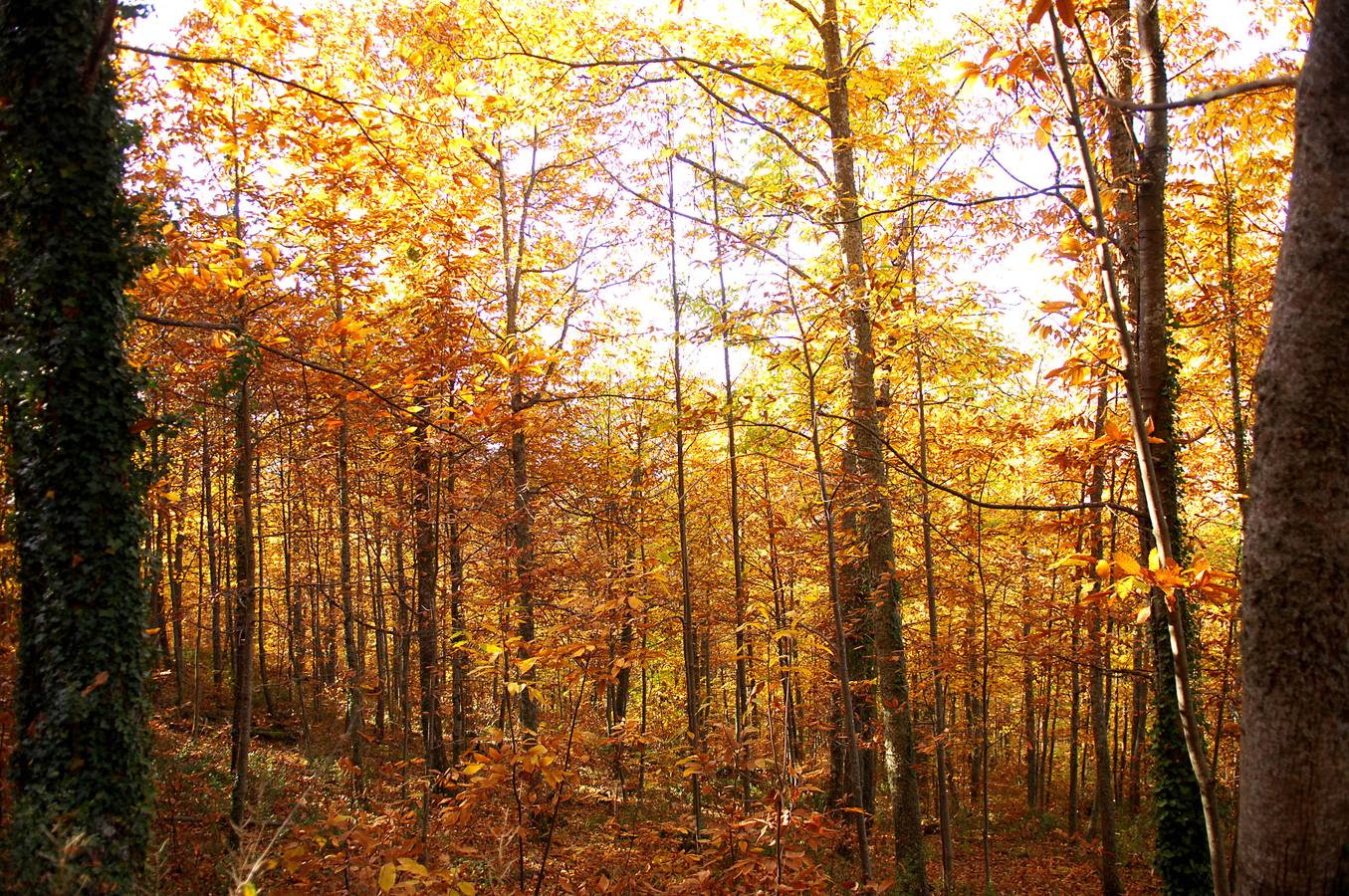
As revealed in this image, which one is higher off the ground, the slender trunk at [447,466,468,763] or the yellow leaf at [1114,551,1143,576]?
the yellow leaf at [1114,551,1143,576]

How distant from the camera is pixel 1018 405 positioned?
11.2 meters

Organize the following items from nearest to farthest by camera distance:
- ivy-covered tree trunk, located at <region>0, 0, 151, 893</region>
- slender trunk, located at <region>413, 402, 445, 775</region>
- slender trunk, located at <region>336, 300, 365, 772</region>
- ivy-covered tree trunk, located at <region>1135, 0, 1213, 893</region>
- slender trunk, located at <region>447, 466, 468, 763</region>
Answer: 1. ivy-covered tree trunk, located at <region>1135, 0, 1213, 893</region>
2. ivy-covered tree trunk, located at <region>0, 0, 151, 893</region>
3. slender trunk, located at <region>413, 402, 445, 775</region>
4. slender trunk, located at <region>447, 466, 468, 763</region>
5. slender trunk, located at <region>336, 300, 365, 772</region>

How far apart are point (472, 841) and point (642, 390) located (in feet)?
23.1

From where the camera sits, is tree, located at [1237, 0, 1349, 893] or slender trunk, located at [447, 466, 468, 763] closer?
tree, located at [1237, 0, 1349, 893]

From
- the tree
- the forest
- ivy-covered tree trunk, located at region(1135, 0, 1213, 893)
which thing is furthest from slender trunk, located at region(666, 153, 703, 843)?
the tree

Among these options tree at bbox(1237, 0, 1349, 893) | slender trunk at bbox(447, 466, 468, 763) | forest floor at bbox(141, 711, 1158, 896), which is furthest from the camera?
slender trunk at bbox(447, 466, 468, 763)

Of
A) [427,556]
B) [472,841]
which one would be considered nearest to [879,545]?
[427,556]

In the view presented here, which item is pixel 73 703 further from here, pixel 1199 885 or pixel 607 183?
pixel 607 183

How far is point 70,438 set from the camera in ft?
12.9

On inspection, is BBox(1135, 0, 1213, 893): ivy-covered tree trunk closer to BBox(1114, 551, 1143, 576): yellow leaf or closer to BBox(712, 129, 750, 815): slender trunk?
BBox(1114, 551, 1143, 576): yellow leaf

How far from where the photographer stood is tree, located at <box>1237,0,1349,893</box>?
1432 mm

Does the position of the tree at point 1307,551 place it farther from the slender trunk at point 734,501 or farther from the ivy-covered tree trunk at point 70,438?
the ivy-covered tree trunk at point 70,438

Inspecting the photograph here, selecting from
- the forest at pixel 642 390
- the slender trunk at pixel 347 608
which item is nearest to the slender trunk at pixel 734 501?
the forest at pixel 642 390

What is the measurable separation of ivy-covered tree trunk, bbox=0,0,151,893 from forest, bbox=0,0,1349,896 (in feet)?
0.08
